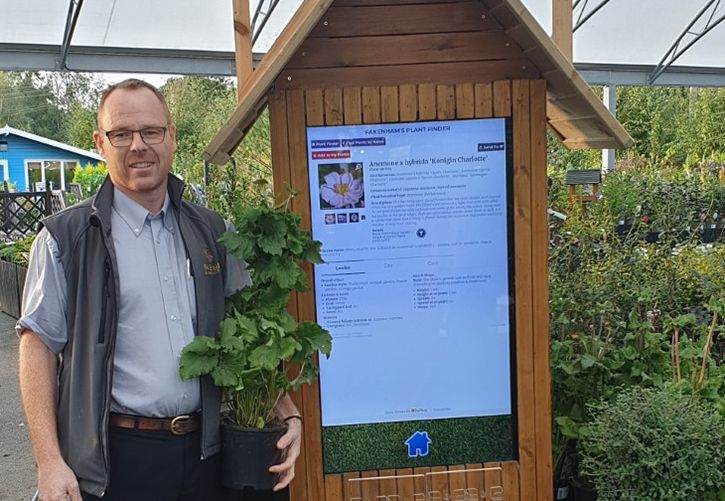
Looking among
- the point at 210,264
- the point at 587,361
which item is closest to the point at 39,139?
the point at 587,361

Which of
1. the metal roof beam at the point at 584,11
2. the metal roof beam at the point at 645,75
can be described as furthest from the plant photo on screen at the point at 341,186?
the metal roof beam at the point at 645,75

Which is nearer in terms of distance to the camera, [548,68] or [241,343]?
[241,343]

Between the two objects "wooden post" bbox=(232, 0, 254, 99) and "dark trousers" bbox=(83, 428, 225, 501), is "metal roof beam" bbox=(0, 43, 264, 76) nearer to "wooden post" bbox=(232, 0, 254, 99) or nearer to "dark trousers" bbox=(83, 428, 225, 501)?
"wooden post" bbox=(232, 0, 254, 99)

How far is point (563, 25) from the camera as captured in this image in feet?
10.2

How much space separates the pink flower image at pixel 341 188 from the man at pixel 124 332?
57cm

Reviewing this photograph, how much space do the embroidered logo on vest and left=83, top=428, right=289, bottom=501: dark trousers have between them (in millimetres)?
502

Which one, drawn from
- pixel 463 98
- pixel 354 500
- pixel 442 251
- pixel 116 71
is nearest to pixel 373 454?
pixel 354 500

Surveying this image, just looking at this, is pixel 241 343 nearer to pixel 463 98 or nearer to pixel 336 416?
pixel 336 416

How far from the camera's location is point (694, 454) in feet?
9.30

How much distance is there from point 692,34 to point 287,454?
12.1 m

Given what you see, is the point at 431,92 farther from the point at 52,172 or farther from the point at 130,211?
the point at 52,172

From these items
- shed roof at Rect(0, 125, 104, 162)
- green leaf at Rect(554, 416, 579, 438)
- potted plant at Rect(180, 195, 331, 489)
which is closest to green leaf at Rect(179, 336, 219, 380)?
potted plant at Rect(180, 195, 331, 489)

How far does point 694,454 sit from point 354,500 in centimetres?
128

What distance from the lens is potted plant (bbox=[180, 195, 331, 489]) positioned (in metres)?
2.32
